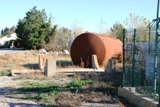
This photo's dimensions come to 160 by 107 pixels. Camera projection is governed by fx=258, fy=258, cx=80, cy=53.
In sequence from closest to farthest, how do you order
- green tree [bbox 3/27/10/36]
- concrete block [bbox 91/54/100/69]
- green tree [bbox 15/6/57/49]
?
concrete block [bbox 91/54/100/69] < green tree [bbox 15/6/57/49] < green tree [bbox 3/27/10/36]

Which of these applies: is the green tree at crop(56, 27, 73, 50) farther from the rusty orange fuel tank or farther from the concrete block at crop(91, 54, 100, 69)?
the concrete block at crop(91, 54, 100, 69)

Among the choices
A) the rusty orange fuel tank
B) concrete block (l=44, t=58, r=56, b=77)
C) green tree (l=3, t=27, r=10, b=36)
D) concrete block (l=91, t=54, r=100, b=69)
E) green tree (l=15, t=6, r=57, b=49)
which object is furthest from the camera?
green tree (l=3, t=27, r=10, b=36)

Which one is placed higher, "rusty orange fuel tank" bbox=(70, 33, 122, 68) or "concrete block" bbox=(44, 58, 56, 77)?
"rusty orange fuel tank" bbox=(70, 33, 122, 68)

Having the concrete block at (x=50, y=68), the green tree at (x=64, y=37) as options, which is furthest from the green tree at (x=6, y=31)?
the concrete block at (x=50, y=68)

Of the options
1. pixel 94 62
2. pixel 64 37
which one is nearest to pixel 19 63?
pixel 94 62

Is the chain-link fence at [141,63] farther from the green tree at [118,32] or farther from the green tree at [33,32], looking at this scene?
the green tree at [33,32]

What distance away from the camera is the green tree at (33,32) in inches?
1777

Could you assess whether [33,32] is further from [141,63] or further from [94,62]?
[141,63]

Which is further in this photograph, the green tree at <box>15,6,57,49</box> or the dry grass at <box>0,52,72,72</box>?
the green tree at <box>15,6,57,49</box>

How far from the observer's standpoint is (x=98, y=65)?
1599 centimetres

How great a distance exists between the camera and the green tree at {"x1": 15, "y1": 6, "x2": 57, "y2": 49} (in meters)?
45.1

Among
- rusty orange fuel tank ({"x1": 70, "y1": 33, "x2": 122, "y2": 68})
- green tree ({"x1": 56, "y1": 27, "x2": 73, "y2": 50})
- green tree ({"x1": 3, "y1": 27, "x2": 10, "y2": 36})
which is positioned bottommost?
rusty orange fuel tank ({"x1": 70, "y1": 33, "x2": 122, "y2": 68})

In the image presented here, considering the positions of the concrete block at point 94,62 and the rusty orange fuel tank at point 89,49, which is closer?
the concrete block at point 94,62

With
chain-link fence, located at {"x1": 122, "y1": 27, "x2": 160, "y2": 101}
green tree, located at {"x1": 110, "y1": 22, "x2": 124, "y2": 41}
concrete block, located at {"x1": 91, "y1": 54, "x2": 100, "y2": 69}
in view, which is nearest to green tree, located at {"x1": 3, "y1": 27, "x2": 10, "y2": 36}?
green tree, located at {"x1": 110, "y1": 22, "x2": 124, "y2": 41}
